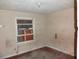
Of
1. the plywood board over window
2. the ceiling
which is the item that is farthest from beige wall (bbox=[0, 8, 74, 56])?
the ceiling

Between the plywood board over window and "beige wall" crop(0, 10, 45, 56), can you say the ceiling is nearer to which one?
"beige wall" crop(0, 10, 45, 56)

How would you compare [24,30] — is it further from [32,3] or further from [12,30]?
[32,3]

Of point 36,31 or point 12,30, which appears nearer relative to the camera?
point 12,30

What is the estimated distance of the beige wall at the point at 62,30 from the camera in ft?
11.4

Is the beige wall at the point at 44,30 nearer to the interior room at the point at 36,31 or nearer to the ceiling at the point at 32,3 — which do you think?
the interior room at the point at 36,31

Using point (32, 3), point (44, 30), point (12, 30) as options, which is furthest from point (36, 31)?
point (32, 3)

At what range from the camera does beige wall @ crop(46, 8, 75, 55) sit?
3482mm

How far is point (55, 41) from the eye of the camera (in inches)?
171

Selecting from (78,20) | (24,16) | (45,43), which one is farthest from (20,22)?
(78,20)

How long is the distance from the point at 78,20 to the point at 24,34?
3779 mm

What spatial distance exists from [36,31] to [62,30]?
1.47 metres

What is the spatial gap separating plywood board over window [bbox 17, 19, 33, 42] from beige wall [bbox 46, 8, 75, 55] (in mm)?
1195

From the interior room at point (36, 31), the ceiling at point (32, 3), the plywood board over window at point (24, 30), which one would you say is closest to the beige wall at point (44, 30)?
the interior room at point (36, 31)

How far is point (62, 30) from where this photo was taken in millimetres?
3881
